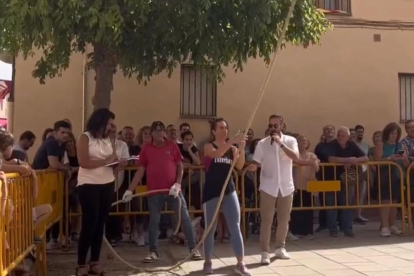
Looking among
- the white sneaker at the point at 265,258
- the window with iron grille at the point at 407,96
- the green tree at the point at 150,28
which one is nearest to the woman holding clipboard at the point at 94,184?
the green tree at the point at 150,28

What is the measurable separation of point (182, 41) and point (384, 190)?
456cm

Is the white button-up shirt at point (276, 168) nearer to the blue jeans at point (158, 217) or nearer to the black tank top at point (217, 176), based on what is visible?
the black tank top at point (217, 176)

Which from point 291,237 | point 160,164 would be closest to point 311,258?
point 291,237

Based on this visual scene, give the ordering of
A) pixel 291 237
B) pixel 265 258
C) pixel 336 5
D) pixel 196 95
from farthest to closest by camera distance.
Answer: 1. pixel 336 5
2. pixel 196 95
3. pixel 291 237
4. pixel 265 258

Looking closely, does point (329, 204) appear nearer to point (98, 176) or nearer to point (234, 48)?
point (234, 48)

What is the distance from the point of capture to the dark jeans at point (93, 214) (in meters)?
6.83

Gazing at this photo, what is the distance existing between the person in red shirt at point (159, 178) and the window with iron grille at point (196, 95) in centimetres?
472

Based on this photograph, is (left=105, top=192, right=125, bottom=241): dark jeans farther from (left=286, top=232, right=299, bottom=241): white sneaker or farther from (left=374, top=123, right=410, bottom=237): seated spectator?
(left=374, top=123, right=410, bottom=237): seated spectator

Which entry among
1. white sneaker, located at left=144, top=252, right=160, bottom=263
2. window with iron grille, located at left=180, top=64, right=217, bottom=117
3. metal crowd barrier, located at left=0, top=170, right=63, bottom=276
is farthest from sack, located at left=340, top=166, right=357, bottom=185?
metal crowd barrier, located at left=0, top=170, right=63, bottom=276

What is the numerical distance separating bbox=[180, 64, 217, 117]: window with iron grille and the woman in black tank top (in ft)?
18.5

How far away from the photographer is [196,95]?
1308cm

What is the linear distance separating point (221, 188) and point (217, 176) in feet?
0.52

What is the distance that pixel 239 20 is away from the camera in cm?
794

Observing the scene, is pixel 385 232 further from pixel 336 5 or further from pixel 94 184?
pixel 336 5
